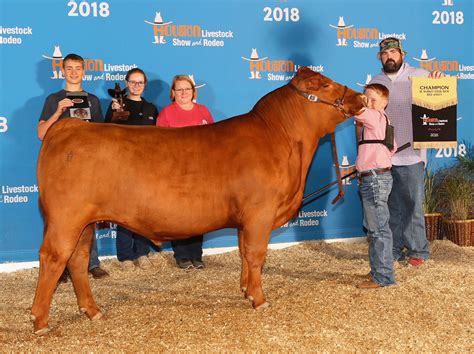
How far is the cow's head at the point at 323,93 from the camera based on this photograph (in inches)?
201

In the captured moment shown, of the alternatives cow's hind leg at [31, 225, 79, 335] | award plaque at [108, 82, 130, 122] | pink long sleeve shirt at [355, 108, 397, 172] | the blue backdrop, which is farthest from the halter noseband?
the blue backdrop

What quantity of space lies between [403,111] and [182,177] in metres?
2.87

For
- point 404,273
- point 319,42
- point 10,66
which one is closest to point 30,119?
point 10,66

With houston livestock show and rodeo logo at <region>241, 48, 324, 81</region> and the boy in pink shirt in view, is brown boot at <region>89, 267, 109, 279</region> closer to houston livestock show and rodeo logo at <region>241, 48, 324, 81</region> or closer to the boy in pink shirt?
the boy in pink shirt

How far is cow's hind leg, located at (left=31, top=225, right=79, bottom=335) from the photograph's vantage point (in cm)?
447

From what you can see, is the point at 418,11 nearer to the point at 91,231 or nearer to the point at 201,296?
the point at 201,296

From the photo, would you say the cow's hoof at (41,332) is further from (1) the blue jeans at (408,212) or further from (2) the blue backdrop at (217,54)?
(1) the blue jeans at (408,212)

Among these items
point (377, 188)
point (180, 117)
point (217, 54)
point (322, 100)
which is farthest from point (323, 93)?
point (217, 54)

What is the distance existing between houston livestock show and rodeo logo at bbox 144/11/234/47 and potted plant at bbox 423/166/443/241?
300cm

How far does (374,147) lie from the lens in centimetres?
563

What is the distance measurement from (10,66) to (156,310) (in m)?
3.48

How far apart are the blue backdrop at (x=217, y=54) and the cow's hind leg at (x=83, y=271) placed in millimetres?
2508

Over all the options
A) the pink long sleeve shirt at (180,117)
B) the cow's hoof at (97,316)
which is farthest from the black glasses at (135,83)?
the cow's hoof at (97,316)

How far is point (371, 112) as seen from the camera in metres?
5.55
